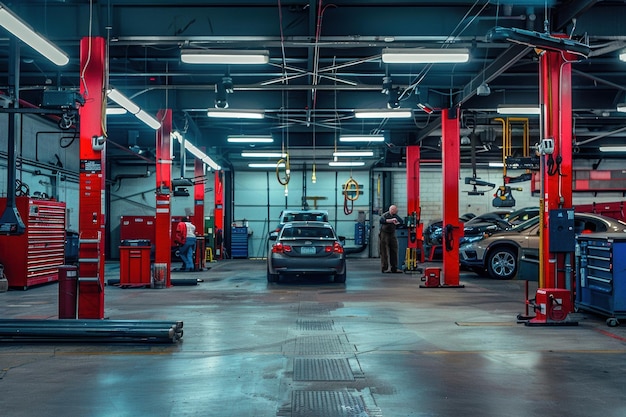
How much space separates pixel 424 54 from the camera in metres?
9.34

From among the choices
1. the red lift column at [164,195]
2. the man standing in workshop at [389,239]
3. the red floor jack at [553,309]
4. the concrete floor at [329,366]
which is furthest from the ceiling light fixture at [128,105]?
the red floor jack at [553,309]

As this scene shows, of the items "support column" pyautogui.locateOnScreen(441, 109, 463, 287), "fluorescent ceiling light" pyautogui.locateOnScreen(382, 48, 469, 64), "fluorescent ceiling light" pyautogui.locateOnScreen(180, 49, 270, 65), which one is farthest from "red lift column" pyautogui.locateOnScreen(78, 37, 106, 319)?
"support column" pyautogui.locateOnScreen(441, 109, 463, 287)

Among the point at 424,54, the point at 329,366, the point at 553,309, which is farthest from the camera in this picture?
the point at 424,54

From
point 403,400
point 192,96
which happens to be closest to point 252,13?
point 192,96

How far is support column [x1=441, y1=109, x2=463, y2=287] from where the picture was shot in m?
13.5

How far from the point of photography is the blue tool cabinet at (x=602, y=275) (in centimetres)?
805

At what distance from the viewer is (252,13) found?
383 inches

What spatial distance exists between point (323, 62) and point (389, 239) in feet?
19.3

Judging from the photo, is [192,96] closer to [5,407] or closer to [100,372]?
[100,372]

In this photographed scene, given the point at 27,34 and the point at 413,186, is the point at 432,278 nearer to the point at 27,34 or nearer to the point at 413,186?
the point at 413,186

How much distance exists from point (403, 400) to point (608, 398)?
155 centimetres

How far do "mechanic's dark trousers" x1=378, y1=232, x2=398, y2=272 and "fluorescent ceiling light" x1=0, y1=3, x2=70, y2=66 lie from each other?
34.0 feet

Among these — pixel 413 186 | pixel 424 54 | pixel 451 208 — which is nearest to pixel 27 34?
pixel 424 54

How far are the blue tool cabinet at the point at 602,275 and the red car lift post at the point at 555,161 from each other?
0.33 m
